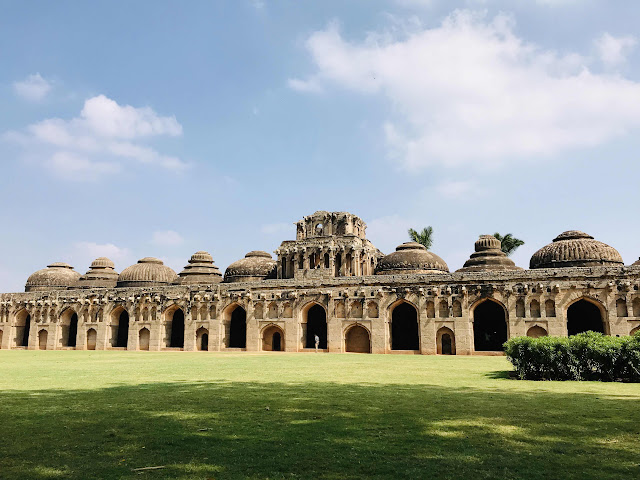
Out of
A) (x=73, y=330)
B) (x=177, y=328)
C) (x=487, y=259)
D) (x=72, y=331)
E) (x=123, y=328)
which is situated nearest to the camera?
(x=487, y=259)

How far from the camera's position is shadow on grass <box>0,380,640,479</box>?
6195 millimetres

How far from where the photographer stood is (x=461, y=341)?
3778 centimetres

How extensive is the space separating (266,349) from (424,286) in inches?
596

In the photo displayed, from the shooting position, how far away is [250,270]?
180 feet

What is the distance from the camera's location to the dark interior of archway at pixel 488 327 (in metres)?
39.8

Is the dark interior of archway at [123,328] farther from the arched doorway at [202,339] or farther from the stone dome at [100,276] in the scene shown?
the stone dome at [100,276]

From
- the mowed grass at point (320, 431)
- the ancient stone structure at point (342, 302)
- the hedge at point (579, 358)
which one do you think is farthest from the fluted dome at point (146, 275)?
the hedge at point (579, 358)

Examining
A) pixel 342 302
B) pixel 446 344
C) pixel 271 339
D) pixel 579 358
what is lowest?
pixel 446 344

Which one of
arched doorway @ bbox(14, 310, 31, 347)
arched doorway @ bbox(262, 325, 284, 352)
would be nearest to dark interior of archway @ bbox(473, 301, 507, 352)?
arched doorway @ bbox(262, 325, 284, 352)

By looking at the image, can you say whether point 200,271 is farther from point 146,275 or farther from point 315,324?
point 315,324

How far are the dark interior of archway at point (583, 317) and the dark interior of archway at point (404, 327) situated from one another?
39.9 ft

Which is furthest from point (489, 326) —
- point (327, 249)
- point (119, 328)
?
point (119, 328)

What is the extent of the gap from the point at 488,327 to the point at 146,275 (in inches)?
1496

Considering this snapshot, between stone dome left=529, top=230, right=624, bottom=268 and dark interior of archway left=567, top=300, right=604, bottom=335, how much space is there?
3586 millimetres
